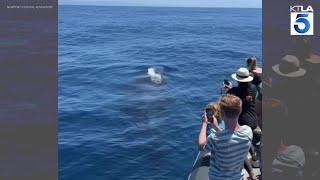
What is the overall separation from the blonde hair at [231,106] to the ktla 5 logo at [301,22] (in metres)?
3.88

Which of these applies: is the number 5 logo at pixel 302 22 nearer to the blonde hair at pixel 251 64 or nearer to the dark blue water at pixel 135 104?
the blonde hair at pixel 251 64

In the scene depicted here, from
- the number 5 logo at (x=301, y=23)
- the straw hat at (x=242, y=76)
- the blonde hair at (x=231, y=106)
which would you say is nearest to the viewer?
the blonde hair at (x=231, y=106)

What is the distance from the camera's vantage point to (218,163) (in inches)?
253

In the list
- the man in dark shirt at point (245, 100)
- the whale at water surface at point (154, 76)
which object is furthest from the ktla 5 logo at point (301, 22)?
the whale at water surface at point (154, 76)

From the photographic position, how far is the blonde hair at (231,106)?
6.02 metres

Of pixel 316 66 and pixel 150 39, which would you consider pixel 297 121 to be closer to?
pixel 316 66

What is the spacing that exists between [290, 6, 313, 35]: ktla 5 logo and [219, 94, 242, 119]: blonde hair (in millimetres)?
3876

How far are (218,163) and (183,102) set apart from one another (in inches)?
548

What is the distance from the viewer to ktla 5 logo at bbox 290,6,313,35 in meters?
9.38

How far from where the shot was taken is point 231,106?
6.05 metres

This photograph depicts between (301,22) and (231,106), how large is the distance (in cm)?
438

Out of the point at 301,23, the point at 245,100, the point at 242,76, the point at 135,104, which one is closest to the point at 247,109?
the point at 245,100

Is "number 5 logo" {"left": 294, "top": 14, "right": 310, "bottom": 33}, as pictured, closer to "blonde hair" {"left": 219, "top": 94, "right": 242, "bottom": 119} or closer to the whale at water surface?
"blonde hair" {"left": 219, "top": 94, "right": 242, "bottom": 119}

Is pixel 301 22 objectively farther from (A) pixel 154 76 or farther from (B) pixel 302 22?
(A) pixel 154 76
